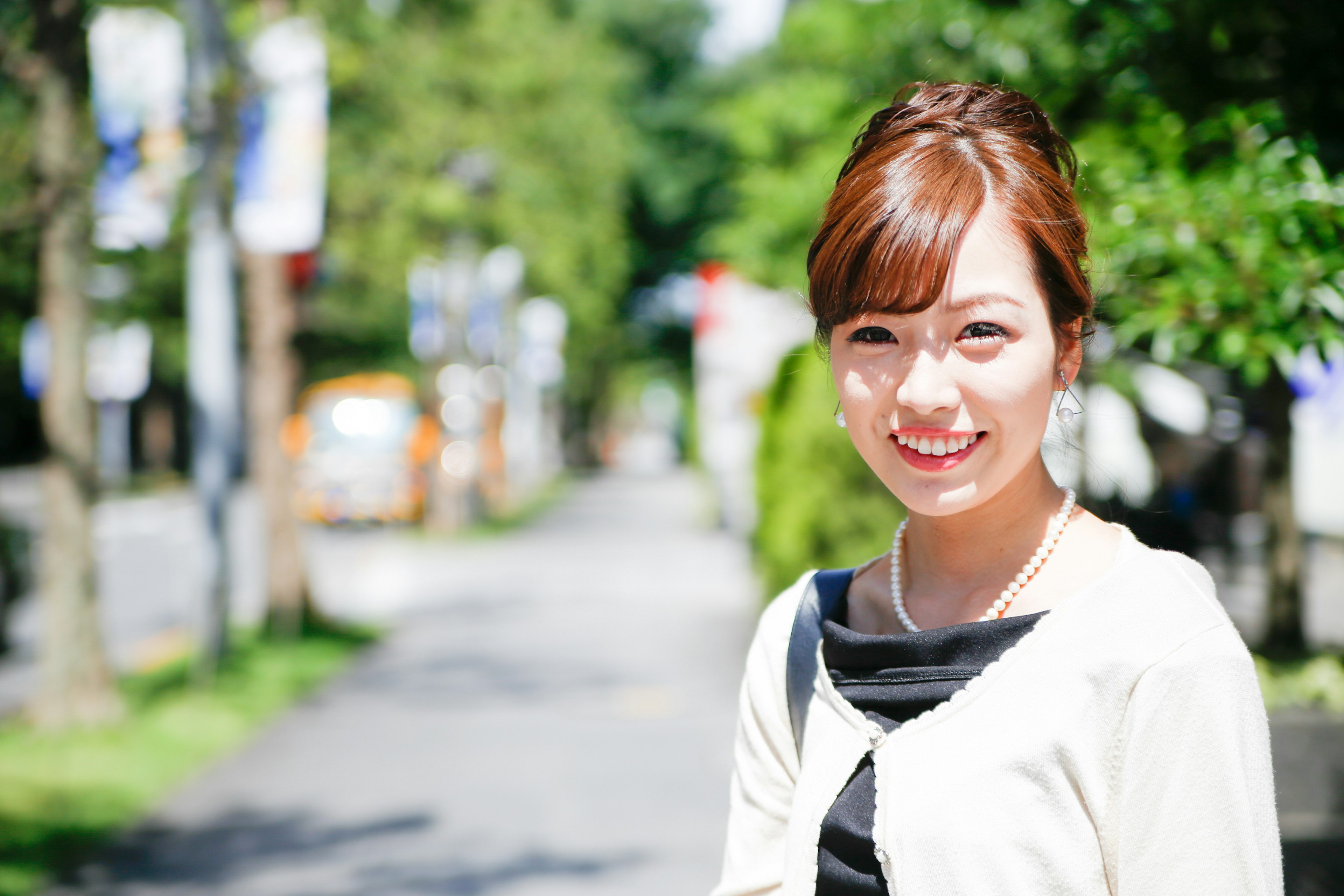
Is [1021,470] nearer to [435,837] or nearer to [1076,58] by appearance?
[1076,58]

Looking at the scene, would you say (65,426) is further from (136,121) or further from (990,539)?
(990,539)

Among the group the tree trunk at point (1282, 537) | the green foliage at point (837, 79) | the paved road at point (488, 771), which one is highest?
the green foliage at point (837, 79)

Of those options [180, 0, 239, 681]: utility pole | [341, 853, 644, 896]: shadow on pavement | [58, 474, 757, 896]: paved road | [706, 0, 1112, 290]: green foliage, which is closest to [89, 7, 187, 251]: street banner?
[180, 0, 239, 681]: utility pole

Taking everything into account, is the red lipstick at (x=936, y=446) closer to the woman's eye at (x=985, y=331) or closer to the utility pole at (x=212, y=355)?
the woman's eye at (x=985, y=331)

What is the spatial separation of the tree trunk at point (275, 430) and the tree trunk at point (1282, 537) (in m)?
7.75

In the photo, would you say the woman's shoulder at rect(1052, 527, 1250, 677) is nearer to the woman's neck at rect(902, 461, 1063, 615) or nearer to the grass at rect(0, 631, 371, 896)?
the woman's neck at rect(902, 461, 1063, 615)

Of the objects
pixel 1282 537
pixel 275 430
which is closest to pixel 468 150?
pixel 275 430

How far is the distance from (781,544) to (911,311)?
7.07m

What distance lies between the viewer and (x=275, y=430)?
11141mm

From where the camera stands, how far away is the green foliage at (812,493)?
7.10 m

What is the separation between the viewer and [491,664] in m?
10.2

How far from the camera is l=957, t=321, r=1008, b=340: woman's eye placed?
137cm

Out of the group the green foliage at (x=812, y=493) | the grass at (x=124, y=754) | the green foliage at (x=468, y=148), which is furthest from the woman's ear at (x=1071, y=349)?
the green foliage at (x=468, y=148)

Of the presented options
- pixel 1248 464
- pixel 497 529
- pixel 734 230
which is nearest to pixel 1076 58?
pixel 734 230
